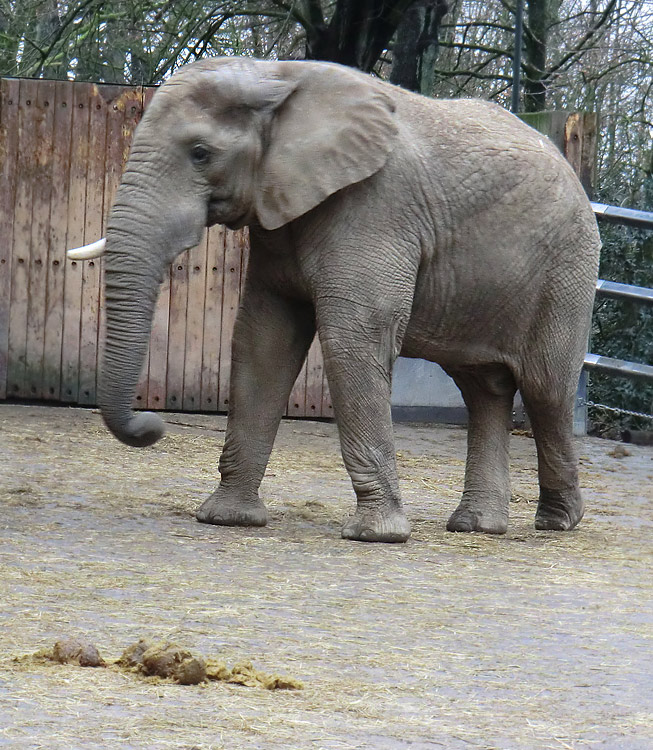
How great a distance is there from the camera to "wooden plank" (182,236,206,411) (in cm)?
1213

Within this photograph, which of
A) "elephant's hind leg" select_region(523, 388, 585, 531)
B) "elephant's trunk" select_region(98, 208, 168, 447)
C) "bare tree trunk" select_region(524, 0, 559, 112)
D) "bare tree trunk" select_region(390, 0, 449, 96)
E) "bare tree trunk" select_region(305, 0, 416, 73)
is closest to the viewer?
"elephant's trunk" select_region(98, 208, 168, 447)

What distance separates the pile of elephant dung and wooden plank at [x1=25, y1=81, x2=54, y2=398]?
27.0 feet

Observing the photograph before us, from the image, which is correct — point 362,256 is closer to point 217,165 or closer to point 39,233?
point 217,165

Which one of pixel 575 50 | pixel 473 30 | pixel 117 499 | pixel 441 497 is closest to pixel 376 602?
pixel 117 499

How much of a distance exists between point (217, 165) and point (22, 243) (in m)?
5.88

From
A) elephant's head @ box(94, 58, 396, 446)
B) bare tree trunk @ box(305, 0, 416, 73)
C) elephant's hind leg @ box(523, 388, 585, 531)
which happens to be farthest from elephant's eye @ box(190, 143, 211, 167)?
bare tree trunk @ box(305, 0, 416, 73)

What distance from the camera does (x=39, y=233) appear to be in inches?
471

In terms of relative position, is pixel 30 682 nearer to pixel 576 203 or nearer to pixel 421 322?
pixel 421 322

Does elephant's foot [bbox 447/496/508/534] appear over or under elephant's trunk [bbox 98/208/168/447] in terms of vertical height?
under

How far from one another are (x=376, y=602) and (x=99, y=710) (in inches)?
70.0

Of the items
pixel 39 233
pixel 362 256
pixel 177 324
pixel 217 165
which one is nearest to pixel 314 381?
pixel 177 324

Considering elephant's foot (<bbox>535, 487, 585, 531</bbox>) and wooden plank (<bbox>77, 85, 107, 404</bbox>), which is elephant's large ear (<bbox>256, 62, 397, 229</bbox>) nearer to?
elephant's foot (<bbox>535, 487, 585, 531</bbox>)

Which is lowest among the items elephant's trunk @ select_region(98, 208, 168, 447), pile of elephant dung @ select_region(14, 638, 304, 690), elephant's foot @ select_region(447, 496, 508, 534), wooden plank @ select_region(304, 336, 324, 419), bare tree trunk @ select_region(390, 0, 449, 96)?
elephant's foot @ select_region(447, 496, 508, 534)

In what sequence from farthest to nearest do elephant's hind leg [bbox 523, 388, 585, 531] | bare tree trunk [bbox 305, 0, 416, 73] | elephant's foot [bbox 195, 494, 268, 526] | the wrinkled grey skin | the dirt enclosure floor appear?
bare tree trunk [bbox 305, 0, 416, 73] < elephant's hind leg [bbox 523, 388, 585, 531] < elephant's foot [bbox 195, 494, 268, 526] < the wrinkled grey skin < the dirt enclosure floor
